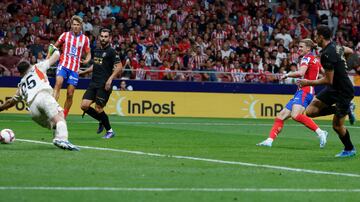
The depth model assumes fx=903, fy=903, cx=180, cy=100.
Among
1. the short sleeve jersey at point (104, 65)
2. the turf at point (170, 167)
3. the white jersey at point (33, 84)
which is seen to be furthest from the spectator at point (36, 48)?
the white jersey at point (33, 84)

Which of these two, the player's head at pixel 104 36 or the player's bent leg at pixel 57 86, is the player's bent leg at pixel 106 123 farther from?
Answer: the player's bent leg at pixel 57 86

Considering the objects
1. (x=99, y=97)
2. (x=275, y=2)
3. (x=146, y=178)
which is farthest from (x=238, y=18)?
(x=146, y=178)

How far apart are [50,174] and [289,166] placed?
3.86 m

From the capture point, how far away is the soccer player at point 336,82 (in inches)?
578

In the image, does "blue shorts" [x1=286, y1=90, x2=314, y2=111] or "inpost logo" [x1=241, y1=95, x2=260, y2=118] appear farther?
"inpost logo" [x1=241, y1=95, x2=260, y2=118]

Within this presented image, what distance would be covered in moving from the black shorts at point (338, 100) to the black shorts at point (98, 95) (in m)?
5.42

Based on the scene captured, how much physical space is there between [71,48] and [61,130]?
725cm

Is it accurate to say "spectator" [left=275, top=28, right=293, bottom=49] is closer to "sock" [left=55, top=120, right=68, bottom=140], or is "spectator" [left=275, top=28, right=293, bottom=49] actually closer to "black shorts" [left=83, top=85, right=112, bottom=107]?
"black shorts" [left=83, top=85, right=112, bottom=107]

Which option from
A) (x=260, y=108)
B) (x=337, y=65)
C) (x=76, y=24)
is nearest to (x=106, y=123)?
(x=76, y=24)

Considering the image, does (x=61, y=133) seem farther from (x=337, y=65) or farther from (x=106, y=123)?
(x=337, y=65)

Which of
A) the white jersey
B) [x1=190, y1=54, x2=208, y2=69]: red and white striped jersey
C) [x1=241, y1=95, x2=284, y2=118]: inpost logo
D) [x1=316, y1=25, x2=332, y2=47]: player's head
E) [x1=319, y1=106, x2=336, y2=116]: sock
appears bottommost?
[x1=241, y1=95, x2=284, y2=118]: inpost logo

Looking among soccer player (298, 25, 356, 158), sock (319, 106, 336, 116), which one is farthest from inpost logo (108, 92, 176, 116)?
soccer player (298, 25, 356, 158)

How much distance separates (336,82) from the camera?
15.1 metres

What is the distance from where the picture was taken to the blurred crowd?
103 ft
